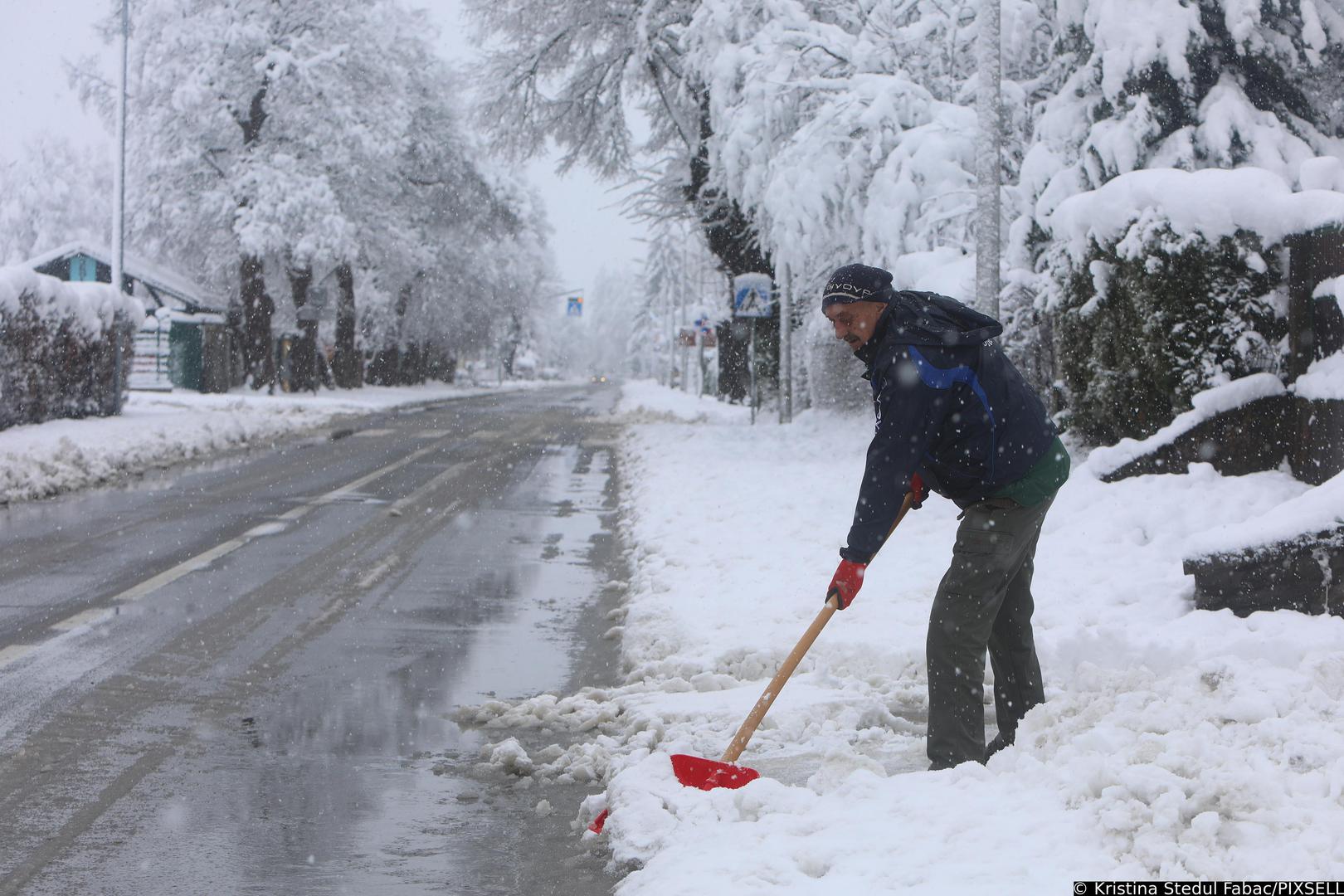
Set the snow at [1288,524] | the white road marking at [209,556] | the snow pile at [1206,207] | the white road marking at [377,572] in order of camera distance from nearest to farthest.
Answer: the snow at [1288,524]
the white road marking at [209,556]
the white road marking at [377,572]
the snow pile at [1206,207]

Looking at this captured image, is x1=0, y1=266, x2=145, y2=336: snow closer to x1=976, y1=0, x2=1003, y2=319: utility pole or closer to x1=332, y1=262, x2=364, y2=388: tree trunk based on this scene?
x1=976, y1=0, x2=1003, y2=319: utility pole

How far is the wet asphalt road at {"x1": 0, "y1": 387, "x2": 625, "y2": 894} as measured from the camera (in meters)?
3.95

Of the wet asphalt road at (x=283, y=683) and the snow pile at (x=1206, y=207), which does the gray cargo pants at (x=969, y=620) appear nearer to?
the wet asphalt road at (x=283, y=683)

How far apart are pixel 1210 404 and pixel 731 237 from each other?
60.6ft

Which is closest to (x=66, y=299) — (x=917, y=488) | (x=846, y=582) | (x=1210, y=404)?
(x=1210, y=404)

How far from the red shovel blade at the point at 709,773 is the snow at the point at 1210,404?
6.09 metres

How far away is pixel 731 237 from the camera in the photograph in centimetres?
2708

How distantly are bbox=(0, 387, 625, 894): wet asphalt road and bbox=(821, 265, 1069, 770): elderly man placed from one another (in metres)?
1.31

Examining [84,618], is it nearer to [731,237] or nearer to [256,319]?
[731,237]

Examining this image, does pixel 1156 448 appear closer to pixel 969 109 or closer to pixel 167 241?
pixel 969 109

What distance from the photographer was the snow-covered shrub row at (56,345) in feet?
64.2

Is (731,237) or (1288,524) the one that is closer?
Result: (1288,524)

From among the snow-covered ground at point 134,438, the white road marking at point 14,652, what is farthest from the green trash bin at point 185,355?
the white road marking at point 14,652

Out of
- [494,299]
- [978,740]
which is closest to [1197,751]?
[978,740]
